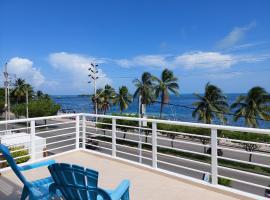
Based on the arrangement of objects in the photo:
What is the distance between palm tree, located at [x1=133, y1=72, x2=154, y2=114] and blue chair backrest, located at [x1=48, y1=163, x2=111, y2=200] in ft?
131

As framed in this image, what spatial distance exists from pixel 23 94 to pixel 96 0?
47642 mm

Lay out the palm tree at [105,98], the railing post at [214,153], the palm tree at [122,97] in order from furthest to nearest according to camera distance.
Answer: the palm tree at [122,97]
the palm tree at [105,98]
the railing post at [214,153]

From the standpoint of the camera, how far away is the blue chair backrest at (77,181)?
203cm

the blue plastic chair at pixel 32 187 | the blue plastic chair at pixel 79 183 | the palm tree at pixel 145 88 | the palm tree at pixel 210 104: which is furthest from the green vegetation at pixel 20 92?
the blue plastic chair at pixel 79 183

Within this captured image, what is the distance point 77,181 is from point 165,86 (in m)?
39.2

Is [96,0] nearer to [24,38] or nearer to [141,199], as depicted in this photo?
[24,38]

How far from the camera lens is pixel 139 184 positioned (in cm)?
386

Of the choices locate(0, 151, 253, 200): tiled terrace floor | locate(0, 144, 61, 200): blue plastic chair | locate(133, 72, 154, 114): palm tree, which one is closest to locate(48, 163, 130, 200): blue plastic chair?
locate(0, 144, 61, 200): blue plastic chair

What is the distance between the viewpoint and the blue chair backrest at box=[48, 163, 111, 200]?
203 centimetres

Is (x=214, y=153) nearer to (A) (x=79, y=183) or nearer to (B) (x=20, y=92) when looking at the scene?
(A) (x=79, y=183)

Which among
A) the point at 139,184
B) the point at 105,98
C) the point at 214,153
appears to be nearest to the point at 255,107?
the point at 105,98

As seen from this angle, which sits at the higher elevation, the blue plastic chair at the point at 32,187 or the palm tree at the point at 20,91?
the palm tree at the point at 20,91

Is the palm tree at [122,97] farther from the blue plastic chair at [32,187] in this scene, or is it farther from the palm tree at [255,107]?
the blue plastic chair at [32,187]

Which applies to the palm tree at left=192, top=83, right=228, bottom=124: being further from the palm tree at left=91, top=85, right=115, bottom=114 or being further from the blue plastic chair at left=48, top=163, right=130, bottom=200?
the blue plastic chair at left=48, top=163, right=130, bottom=200
